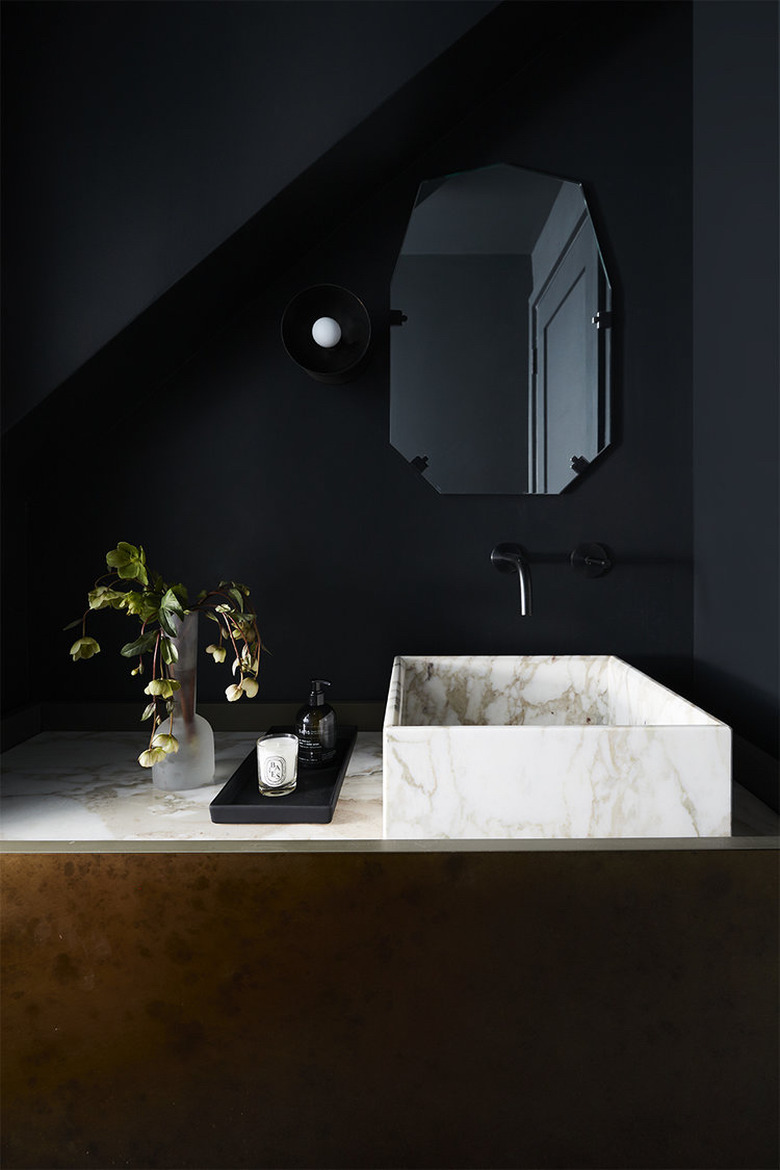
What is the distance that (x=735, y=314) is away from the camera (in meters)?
1.36

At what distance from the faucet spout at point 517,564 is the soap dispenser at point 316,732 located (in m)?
0.41

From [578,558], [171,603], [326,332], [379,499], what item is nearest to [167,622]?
[171,603]

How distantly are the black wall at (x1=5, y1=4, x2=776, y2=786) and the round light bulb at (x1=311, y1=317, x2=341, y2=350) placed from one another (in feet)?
0.37

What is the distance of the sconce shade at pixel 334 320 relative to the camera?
1.49 m

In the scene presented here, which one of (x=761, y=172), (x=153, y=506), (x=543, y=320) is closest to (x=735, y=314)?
(x=761, y=172)

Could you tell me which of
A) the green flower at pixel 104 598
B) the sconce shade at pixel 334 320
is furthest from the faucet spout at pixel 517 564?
the green flower at pixel 104 598

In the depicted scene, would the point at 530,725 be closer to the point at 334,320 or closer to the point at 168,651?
the point at 168,651

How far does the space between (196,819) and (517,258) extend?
1253mm

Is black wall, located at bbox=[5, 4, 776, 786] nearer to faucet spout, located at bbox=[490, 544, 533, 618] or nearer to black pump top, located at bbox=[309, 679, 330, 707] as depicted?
faucet spout, located at bbox=[490, 544, 533, 618]

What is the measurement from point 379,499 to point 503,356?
15.6 inches

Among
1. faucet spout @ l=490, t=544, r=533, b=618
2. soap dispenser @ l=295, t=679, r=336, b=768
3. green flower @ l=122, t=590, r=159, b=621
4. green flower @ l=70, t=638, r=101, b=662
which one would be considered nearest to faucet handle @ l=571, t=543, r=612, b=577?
faucet spout @ l=490, t=544, r=533, b=618

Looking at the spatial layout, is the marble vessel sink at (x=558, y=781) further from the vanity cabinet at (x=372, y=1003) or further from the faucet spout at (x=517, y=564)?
the faucet spout at (x=517, y=564)

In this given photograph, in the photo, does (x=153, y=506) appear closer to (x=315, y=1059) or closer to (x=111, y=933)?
(x=111, y=933)

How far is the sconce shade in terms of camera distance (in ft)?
4.90
